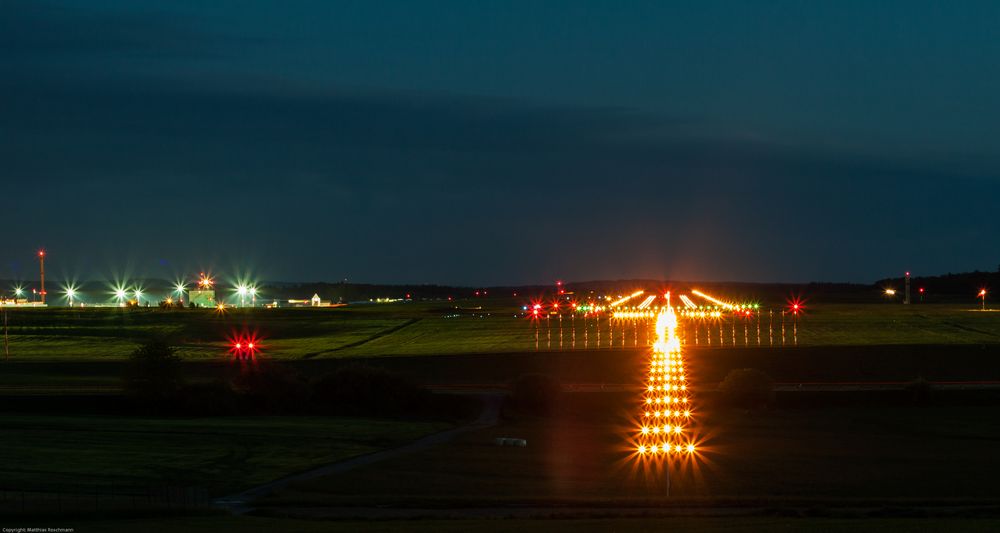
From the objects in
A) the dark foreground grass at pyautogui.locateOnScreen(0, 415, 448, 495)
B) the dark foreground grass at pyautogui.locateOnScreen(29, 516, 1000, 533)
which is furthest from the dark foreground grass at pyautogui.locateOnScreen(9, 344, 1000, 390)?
the dark foreground grass at pyautogui.locateOnScreen(29, 516, 1000, 533)

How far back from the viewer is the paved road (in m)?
40.1

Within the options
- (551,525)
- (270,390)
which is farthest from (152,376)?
(551,525)

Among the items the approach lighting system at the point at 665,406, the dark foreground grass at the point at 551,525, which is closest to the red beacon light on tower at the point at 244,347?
the approach lighting system at the point at 665,406

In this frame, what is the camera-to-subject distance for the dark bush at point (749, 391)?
2820 inches

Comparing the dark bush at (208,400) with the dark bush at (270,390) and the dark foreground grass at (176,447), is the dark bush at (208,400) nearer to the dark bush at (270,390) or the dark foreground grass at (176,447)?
the dark bush at (270,390)

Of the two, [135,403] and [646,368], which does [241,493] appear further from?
[646,368]

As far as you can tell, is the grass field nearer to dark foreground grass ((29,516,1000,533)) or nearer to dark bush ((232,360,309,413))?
dark bush ((232,360,309,413))

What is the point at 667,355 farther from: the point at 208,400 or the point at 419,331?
the point at 419,331

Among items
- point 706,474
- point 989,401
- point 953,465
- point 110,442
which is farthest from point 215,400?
point 989,401

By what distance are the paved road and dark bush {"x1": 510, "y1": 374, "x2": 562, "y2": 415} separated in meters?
1.52

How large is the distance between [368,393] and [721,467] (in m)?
31.6

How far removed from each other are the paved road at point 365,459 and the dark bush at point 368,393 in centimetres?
435

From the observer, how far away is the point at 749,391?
7188 cm

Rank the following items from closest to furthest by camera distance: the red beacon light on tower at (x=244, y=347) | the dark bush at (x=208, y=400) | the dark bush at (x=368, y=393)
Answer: the dark bush at (x=208, y=400) < the dark bush at (x=368, y=393) < the red beacon light on tower at (x=244, y=347)
